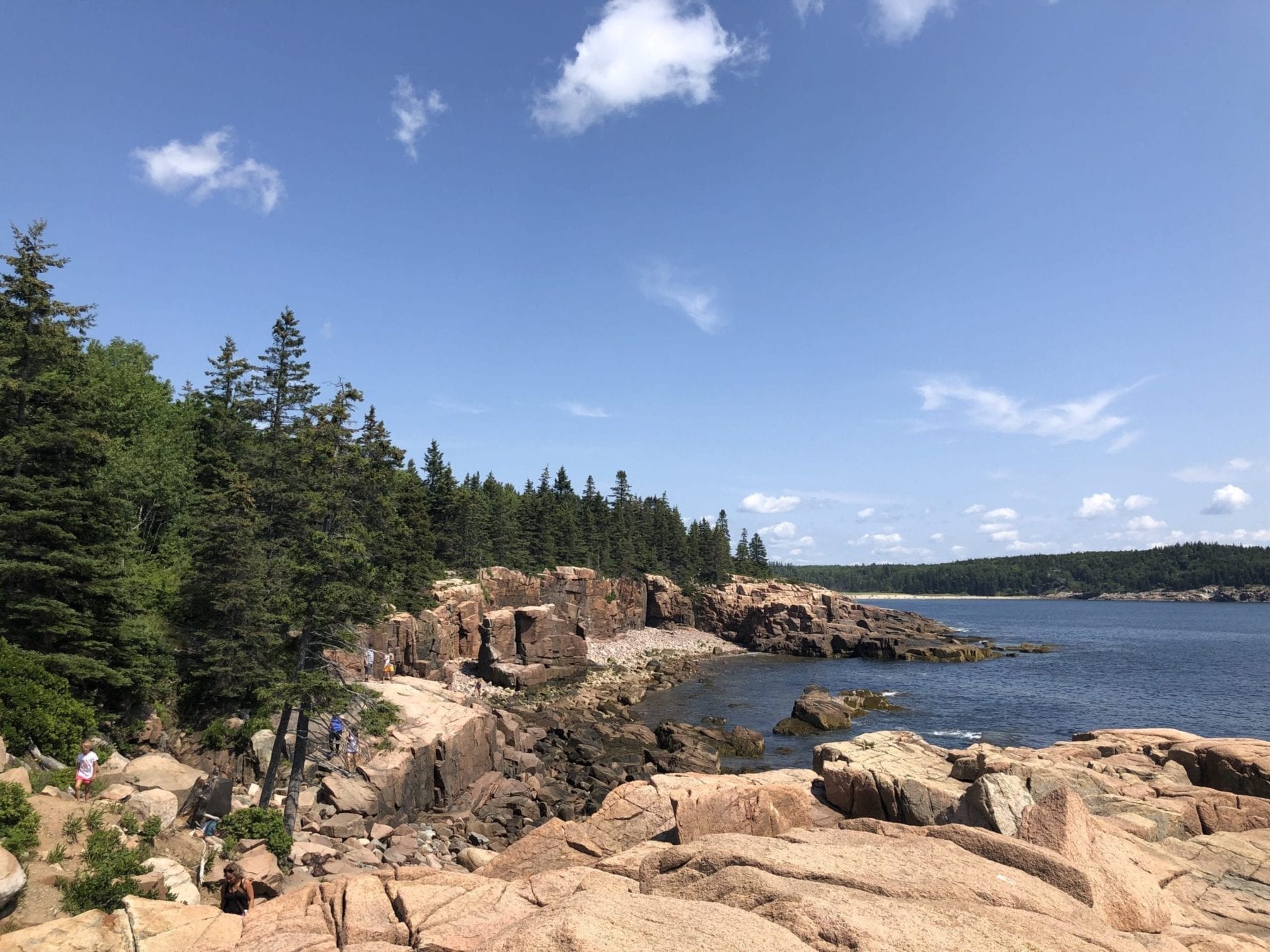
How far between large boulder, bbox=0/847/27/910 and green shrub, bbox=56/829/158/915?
37.6 inches

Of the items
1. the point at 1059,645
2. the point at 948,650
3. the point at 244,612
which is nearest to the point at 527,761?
the point at 244,612

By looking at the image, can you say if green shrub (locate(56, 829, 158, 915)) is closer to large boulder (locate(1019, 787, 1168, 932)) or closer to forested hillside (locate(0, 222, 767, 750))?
forested hillside (locate(0, 222, 767, 750))

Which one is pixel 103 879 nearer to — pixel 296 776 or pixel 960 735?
pixel 296 776

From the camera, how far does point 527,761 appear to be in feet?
118

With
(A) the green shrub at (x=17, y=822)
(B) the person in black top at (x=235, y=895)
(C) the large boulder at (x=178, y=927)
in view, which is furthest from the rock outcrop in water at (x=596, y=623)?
(C) the large boulder at (x=178, y=927)

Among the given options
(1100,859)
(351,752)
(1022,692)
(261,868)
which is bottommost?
(1022,692)

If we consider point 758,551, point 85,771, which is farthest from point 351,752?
point 758,551

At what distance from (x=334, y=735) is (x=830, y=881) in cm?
2448

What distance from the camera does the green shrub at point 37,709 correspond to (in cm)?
1877

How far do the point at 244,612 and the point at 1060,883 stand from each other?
104ft

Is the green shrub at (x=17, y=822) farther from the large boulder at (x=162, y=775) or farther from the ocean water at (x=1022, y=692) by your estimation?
the ocean water at (x=1022, y=692)

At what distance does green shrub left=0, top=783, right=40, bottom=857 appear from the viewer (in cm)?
1334

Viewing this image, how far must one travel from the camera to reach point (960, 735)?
43438 mm

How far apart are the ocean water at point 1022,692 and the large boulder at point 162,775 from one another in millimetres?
26957
